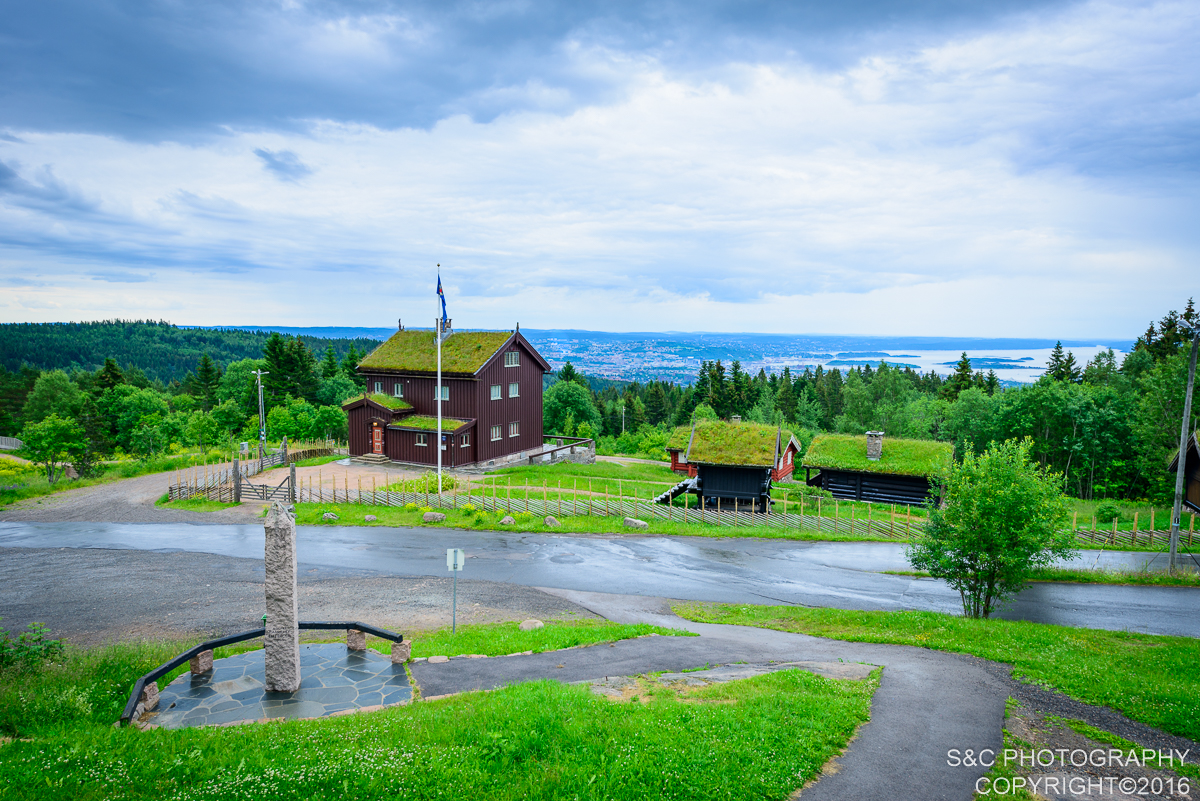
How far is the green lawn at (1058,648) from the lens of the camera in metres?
10.9

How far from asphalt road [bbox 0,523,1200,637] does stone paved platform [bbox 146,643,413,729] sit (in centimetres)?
901

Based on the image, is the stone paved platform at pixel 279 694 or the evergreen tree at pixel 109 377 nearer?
the stone paved platform at pixel 279 694

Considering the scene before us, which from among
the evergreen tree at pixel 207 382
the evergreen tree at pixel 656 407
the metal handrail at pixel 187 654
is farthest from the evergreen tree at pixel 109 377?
the metal handrail at pixel 187 654

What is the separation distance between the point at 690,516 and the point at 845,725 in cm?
2350

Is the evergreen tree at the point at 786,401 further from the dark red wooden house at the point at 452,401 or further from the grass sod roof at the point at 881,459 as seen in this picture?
the dark red wooden house at the point at 452,401

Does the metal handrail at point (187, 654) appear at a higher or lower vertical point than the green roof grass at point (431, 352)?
lower

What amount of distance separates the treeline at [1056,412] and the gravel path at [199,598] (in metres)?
26.8

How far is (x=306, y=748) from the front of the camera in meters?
8.16

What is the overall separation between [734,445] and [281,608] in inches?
1204

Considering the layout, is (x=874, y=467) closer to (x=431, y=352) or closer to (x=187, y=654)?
(x=431, y=352)

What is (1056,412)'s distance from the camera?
179 ft

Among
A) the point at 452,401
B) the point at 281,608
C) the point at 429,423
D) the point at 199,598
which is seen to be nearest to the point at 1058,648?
the point at 281,608

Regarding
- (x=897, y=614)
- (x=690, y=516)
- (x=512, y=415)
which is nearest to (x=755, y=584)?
(x=897, y=614)

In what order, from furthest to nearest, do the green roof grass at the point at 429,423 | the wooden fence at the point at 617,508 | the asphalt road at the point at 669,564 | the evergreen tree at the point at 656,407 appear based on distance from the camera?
the evergreen tree at the point at 656,407 < the green roof grass at the point at 429,423 < the wooden fence at the point at 617,508 < the asphalt road at the point at 669,564
